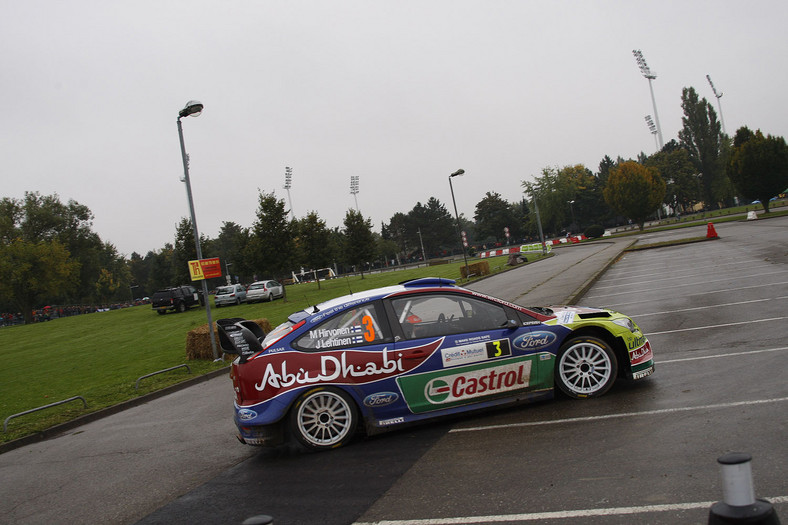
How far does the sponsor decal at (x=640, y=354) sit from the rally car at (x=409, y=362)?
11mm

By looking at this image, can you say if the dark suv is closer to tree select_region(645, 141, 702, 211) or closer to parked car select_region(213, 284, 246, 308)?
parked car select_region(213, 284, 246, 308)

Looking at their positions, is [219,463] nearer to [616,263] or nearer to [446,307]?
[446,307]

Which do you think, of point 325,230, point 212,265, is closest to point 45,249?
point 325,230

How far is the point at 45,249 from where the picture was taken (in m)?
51.3

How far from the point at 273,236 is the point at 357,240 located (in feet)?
46.0

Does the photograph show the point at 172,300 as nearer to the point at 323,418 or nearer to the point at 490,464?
the point at 323,418

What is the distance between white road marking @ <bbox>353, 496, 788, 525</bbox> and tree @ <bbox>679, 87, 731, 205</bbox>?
4006 inches

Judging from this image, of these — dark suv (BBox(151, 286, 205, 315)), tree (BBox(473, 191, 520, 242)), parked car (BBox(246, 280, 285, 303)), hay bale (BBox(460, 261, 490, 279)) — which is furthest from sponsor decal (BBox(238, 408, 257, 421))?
tree (BBox(473, 191, 520, 242))

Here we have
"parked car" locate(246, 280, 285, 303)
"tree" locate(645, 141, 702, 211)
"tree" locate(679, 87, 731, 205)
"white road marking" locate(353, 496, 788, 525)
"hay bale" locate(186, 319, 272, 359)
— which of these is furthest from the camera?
"tree" locate(645, 141, 702, 211)

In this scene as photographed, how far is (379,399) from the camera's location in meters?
5.68

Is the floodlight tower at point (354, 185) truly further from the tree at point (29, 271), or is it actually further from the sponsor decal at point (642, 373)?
the sponsor decal at point (642, 373)

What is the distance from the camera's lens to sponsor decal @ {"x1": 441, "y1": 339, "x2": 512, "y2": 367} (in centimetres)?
576

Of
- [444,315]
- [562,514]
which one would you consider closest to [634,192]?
[444,315]

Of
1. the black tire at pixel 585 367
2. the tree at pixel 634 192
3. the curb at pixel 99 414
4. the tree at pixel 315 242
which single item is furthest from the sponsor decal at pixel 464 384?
the tree at pixel 634 192
